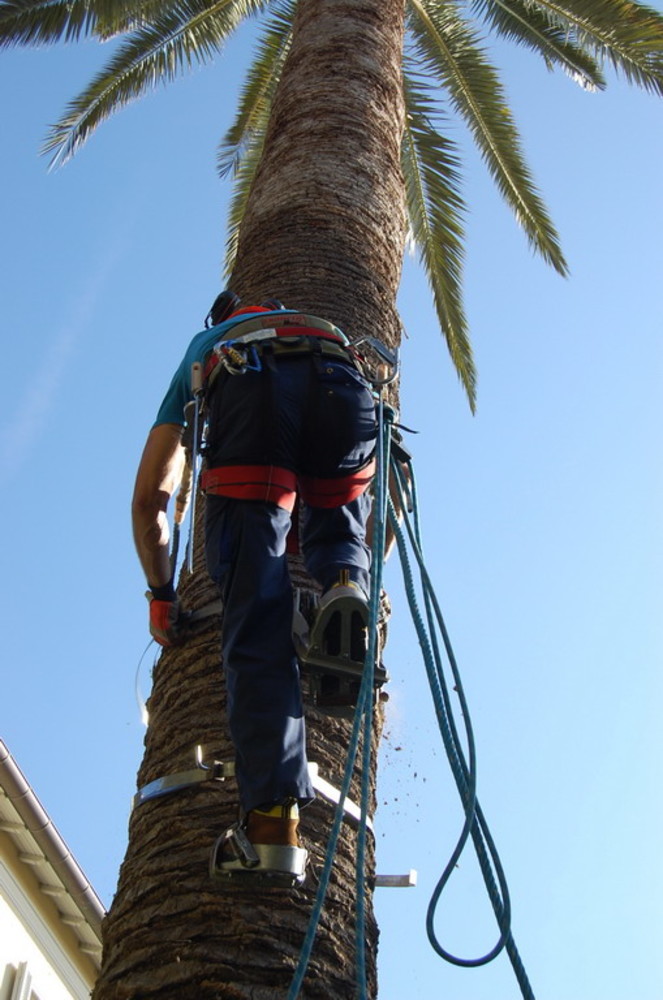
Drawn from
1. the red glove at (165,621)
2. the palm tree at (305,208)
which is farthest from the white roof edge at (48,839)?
the red glove at (165,621)

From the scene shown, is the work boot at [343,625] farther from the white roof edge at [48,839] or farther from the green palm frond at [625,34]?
the green palm frond at [625,34]

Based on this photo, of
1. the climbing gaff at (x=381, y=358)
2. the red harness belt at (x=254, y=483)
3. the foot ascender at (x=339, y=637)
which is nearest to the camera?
the foot ascender at (x=339, y=637)

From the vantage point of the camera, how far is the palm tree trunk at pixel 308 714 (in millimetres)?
2328

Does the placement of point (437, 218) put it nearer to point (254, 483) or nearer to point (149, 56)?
point (149, 56)

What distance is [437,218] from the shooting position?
9.77 m

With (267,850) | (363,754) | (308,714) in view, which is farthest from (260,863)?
(308,714)

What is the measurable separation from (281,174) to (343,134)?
38 centimetres

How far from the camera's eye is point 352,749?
203 centimetres

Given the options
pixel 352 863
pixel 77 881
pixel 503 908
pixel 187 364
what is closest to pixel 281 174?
pixel 187 364

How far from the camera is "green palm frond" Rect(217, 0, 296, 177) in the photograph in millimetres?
10211

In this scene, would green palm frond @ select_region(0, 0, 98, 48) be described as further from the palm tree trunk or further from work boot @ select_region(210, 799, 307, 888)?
work boot @ select_region(210, 799, 307, 888)

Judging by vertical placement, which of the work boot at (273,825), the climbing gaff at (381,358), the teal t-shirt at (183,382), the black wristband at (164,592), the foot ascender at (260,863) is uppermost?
the climbing gaff at (381,358)

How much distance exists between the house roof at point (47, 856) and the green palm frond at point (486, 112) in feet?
18.9

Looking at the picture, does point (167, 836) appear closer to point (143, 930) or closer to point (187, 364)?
point (143, 930)
